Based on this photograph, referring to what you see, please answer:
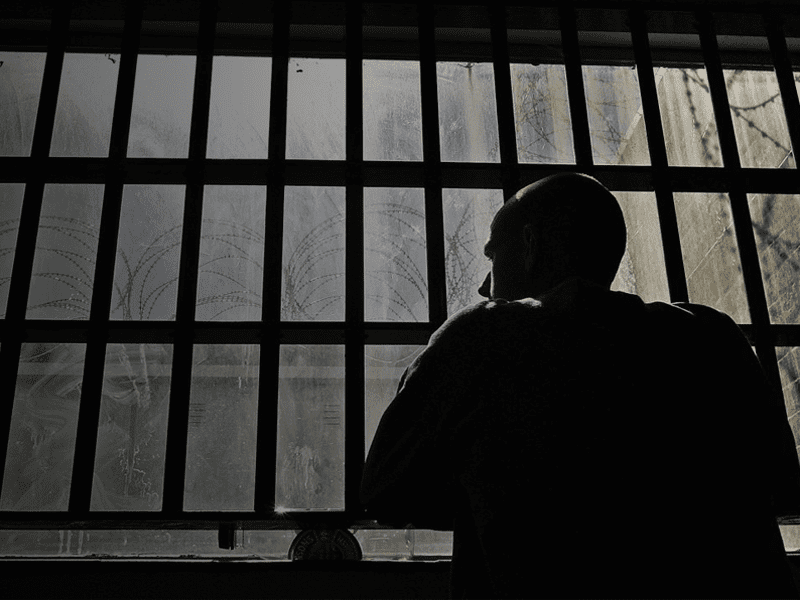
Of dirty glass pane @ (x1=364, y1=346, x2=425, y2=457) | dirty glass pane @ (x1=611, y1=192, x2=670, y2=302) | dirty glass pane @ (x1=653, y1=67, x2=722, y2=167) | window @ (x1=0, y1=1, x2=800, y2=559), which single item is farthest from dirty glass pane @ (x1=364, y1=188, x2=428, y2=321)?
dirty glass pane @ (x1=653, y1=67, x2=722, y2=167)

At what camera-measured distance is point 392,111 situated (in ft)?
A: 10.5

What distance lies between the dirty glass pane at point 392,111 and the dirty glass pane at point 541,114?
42cm

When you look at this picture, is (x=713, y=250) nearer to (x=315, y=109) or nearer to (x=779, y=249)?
(x=779, y=249)

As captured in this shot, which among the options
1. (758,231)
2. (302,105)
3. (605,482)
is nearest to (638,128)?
(758,231)

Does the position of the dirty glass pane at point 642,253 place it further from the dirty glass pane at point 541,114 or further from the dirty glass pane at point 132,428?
the dirty glass pane at point 132,428

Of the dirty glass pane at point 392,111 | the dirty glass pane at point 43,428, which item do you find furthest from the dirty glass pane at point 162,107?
the dirty glass pane at point 43,428

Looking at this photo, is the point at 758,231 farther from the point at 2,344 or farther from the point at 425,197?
the point at 2,344

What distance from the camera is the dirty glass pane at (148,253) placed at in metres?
2.76

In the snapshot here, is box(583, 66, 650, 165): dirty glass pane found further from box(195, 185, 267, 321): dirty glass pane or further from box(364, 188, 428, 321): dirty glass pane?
box(195, 185, 267, 321): dirty glass pane

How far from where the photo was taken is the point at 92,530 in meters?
2.57

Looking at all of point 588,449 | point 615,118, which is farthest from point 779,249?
point 588,449

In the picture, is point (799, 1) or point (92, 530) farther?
point (799, 1)

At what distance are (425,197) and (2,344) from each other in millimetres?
1532

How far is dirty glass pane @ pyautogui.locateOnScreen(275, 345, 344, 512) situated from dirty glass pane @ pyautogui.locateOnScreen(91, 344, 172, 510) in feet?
1.32
